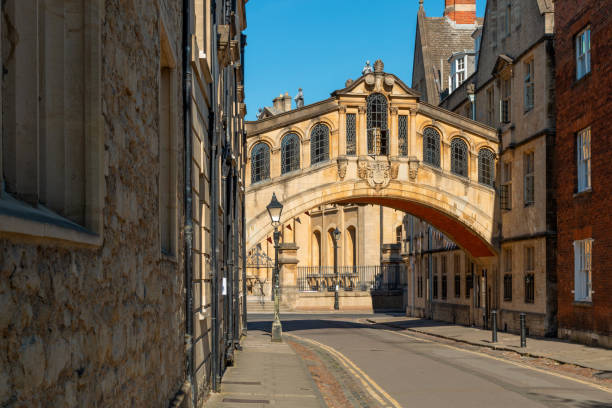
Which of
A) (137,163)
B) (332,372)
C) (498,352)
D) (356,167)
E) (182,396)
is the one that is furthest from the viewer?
(356,167)

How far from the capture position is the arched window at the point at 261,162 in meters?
28.9

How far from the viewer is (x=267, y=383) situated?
14281 millimetres

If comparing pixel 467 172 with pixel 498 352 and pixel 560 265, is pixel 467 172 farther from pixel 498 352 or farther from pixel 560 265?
pixel 498 352

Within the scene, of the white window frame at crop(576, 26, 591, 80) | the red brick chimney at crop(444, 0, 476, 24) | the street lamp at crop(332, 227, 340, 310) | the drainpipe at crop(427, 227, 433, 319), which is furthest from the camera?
the street lamp at crop(332, 227, 340, 310)

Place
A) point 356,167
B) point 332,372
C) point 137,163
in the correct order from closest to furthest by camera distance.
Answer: point 137,163
point 332,372
point 356,167

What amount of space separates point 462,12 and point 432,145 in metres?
23.5

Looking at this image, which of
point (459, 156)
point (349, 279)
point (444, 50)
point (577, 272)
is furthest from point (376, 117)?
point (349, 279)

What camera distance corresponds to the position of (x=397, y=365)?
18266 mm

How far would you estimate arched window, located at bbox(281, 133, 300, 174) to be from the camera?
95.3ft

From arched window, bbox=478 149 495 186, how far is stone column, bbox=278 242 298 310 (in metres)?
20.6

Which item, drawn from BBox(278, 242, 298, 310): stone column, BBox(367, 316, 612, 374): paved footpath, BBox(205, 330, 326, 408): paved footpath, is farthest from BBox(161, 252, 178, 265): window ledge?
BBox(278, 242, 298, 310): stone column

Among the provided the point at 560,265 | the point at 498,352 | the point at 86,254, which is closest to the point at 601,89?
the point at 560,265

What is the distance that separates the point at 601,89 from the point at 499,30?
32.7 ft

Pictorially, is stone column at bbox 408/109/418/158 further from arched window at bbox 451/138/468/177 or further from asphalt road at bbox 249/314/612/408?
asphalt road at bbox 249/314/612/408
